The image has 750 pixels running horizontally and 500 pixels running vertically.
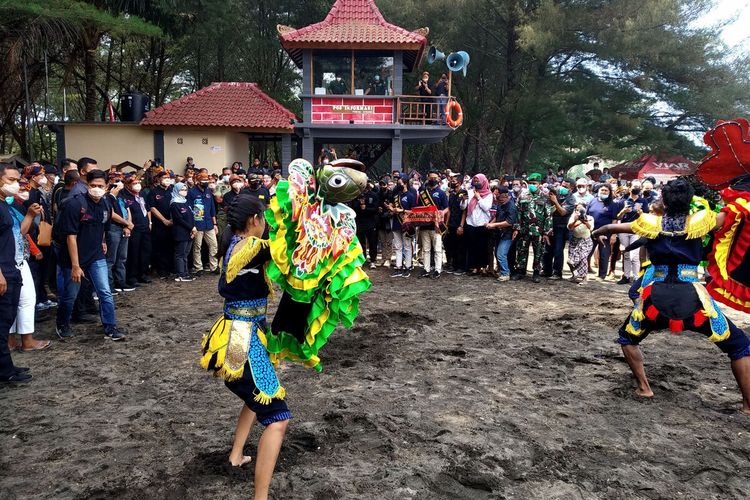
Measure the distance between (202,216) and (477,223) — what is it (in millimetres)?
5278

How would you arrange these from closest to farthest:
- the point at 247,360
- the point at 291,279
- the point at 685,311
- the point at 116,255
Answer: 1. the point at 291,279
2. the point at 247,360
3. the point at 685,311
4. the point at 116,255

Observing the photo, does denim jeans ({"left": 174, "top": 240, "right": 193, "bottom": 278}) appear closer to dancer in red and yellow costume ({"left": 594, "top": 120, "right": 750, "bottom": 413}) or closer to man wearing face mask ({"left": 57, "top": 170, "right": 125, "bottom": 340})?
man wearing face mask ({"left": 57, "top": 170, "right": 125, "bottom": 340})

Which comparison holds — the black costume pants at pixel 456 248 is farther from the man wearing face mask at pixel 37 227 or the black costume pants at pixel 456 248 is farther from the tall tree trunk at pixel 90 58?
the tall tree trunk at pixel 90 58

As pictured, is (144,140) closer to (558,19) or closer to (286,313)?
(558,19)

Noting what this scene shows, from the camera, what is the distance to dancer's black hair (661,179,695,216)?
4.48m

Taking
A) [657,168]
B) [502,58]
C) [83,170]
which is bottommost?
[83,170]

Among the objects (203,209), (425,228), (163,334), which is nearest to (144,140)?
(203,209)

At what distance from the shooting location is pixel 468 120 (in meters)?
28.9

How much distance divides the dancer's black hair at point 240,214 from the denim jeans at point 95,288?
373 centimetres

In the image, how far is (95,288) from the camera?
6.33 meters

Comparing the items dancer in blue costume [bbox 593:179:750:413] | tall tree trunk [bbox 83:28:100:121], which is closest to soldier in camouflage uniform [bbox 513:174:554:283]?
dancer in blue costume [bbox 593:179:750:413]

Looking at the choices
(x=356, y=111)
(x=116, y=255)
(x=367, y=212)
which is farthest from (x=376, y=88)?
(x=116, y=255)

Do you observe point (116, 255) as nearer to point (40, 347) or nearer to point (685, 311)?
point (40, 347)

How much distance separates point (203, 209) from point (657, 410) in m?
8.40
